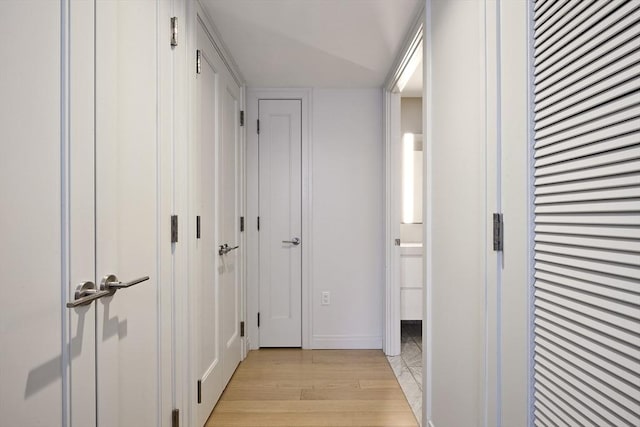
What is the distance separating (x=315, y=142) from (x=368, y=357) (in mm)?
1882

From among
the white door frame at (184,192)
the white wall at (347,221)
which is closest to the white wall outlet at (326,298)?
the white wall at (347,221)

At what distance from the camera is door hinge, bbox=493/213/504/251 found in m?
1.02

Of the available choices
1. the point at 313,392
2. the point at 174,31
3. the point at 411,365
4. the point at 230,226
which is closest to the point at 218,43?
the point at 174,31

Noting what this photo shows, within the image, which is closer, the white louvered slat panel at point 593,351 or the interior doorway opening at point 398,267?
the white louvered slat panel at point 593,351

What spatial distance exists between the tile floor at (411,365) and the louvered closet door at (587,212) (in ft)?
4.82

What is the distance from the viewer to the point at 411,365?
2.70m

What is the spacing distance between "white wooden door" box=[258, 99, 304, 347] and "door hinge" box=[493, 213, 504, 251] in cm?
214

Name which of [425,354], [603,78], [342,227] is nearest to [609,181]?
[603,78]

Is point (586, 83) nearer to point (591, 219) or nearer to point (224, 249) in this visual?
point (591, 219)

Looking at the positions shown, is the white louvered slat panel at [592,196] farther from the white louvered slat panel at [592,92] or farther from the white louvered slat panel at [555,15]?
the white louvered slat panel at [555,15]

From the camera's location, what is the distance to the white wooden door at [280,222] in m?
3.06

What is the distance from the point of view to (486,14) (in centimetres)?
107

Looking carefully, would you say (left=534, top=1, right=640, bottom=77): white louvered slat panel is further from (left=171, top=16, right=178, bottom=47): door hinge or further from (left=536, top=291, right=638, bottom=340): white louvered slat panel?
(left=171, top=16, right=178, bottom=47): door hinge

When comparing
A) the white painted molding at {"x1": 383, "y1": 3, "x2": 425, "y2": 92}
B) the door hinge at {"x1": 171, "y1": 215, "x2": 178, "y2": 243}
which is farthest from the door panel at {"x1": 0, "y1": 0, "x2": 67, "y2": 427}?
the white painted molding at {"x1": 383, "y1": 3, "x2": 425, "y2": 92}
